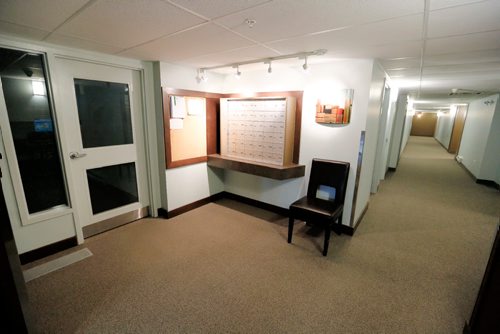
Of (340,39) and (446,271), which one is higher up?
(340,39)

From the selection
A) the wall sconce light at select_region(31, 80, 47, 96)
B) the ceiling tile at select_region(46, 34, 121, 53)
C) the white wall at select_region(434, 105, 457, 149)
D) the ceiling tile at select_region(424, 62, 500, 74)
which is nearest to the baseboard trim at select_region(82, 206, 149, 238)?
the wall sconce light at select_region(31, 80, 47, 96)

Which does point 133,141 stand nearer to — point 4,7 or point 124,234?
point 124,234

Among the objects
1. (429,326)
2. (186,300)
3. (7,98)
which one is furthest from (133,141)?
(429,326)

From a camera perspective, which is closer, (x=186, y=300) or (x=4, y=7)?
(x=4, y=7)

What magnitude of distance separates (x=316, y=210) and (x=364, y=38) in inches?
70.3

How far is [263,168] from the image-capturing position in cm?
323

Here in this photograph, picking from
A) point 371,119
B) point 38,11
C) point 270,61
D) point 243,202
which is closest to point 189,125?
point 270,61

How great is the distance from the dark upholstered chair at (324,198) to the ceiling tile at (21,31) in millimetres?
3015

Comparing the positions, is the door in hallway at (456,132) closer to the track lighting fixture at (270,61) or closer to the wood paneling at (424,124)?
the wood paneling at (424,124)

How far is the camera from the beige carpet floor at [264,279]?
178cm

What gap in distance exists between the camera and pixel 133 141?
3.15 meters

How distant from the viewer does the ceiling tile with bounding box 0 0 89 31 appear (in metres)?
1.41

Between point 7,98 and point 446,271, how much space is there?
4794 mm

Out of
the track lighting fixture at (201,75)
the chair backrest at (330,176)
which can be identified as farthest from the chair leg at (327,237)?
the track lighting fixture at (201,75)
